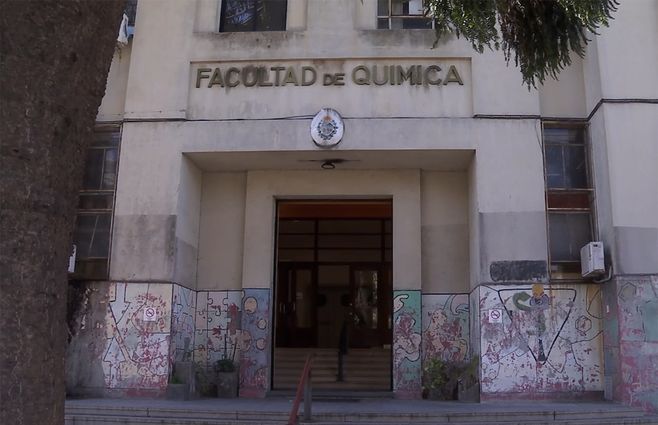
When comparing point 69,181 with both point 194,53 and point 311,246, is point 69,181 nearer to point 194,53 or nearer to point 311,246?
point 194,53

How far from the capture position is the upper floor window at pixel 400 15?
1470cm

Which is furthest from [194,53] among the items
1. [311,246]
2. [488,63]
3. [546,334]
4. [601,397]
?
[601,397]

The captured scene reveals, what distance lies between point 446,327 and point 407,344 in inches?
33.6

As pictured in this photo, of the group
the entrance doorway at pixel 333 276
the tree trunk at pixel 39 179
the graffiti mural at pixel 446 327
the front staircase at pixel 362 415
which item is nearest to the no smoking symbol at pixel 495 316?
the graffiti mural at pixel 446 327

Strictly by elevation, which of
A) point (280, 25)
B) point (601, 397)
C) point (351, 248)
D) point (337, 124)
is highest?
point (280, 25)

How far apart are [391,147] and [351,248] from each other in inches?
254

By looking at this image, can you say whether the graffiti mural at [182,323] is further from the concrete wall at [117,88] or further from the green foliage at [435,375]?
the green foliage at [435,375]

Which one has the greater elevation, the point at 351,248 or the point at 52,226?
the point at 351,248

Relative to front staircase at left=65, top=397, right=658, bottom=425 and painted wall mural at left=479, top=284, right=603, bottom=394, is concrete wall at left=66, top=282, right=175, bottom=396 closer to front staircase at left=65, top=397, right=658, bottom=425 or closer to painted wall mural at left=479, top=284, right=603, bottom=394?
front staircase at left=65, top=397, right=658, bottom=425

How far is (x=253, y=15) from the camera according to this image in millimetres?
15086

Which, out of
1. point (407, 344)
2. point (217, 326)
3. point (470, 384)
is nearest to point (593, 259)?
point (470, 384)

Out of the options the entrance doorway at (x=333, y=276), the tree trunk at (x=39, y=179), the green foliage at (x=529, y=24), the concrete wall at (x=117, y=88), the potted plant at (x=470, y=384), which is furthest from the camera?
the entrance doorway at (x=333, y=276)

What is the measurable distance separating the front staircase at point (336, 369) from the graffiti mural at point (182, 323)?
2.16 metres

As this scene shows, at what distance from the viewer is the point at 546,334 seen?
12906 mm
